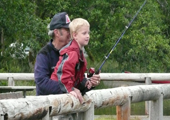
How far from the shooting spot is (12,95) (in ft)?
20.8

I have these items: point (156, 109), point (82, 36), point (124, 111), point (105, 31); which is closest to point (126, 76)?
point (156, 109)

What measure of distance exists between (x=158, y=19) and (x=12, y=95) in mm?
13947

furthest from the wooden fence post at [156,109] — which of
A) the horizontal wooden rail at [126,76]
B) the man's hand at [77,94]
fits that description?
the horizontal wooden rail at [126,76]

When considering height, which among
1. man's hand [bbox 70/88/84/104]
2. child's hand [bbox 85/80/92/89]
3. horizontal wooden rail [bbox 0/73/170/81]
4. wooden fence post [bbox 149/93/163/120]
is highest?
child's hand [bbox 85/80/92/89]

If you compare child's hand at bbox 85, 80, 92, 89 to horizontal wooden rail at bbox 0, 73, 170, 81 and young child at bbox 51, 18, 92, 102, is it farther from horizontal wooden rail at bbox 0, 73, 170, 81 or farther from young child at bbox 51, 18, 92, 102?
horizontal wooden rail at bbox 0, 73, 170, 81

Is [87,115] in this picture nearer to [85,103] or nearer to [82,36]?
[85,103]

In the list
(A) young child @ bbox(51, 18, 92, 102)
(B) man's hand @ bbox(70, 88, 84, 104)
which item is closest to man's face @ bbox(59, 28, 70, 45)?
(A) young child @ bbox(51, 18, 92, 102)

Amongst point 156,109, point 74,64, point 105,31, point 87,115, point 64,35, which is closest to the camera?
point 74,64

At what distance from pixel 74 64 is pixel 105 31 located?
15397 mm

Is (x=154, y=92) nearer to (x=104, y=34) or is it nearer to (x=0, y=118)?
(x=0, y=118)

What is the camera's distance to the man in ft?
15.7

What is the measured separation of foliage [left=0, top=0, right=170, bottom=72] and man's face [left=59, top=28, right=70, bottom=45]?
1241 cm

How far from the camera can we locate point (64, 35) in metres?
5.08

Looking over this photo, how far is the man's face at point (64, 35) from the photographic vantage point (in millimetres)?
5055
